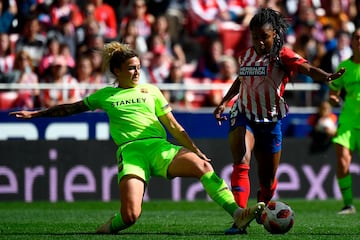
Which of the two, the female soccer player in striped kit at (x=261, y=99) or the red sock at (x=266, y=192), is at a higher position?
the female soccer player in striped kit at (x=261, y=99)

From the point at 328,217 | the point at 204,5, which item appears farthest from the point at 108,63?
the point at 204,5

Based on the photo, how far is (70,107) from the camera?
973cm

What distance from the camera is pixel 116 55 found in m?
9.78

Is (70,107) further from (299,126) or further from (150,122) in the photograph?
(299,126)

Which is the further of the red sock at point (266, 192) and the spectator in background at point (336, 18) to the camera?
the spectator in background at point (336, 18)

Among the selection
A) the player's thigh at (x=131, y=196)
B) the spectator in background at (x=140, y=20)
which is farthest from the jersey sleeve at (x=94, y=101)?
the spectator in background at (x=140, y=20)

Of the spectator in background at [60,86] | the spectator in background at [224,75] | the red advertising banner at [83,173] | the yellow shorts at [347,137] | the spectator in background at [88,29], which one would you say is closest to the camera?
the yellow shorts at [347,137]

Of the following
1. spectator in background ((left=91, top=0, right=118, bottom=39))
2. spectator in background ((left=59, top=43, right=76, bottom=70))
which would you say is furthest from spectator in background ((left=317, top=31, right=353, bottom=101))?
spectator in background ((left=59, top=43, right=76, bottom=70))

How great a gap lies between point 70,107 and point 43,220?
108 inches

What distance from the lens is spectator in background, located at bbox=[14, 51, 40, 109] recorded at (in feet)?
54.6

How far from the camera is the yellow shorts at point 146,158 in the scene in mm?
9477

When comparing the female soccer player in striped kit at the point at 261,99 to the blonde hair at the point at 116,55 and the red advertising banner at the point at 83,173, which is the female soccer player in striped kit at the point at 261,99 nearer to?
the blonde hair at the point at 116,55

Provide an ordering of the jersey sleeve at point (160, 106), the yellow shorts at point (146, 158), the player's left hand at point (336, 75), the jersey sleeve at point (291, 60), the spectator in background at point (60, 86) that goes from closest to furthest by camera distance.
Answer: the player's left hand at point (336, 75) < the yellow shorts at point (146, 158) < the jersey sleeve at point (160, 106) < the jersey sleeve at point (291, 60) < the spectator in background at point (60, 86)

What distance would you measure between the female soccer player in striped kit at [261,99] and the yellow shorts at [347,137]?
3093 millimetres
